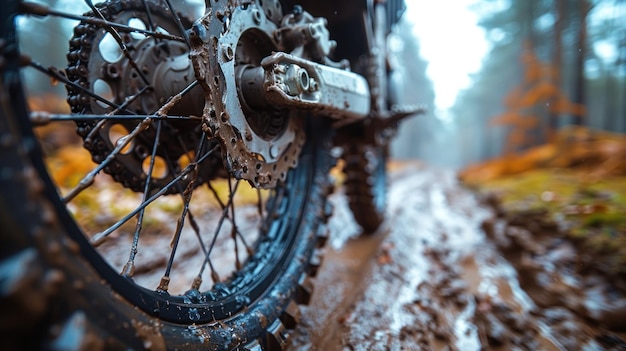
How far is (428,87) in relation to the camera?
35.3m

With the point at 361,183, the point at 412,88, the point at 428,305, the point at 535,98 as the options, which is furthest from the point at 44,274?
the point at 412,88

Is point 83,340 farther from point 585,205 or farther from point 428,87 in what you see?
point 428,87

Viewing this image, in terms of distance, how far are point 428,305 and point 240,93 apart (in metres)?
1.94

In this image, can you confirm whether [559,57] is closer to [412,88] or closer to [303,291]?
[303,291]

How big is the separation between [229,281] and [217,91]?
0.97 meters

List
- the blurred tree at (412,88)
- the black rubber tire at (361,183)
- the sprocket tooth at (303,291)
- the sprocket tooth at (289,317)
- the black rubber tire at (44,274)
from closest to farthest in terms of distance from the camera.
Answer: the black rubber tire at (44,274) < the sprocket tooth at (289,317) < the sprocket tooth at (303,291) < the black rubber tire at (361,183) < the blurred tree at (412,88)

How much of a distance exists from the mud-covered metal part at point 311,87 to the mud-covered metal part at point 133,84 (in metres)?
0.38

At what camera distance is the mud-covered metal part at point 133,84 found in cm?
155

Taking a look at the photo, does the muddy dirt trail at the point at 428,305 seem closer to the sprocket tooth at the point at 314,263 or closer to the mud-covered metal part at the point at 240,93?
the sprocket tooth at the point at 314,263

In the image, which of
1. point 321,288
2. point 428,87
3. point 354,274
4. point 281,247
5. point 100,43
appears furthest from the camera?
point 428,87

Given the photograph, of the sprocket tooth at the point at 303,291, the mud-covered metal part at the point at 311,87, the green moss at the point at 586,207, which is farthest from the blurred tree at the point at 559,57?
the sprocket tooth at the point at 303,291

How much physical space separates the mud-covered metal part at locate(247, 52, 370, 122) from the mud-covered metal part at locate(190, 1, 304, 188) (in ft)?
0.52

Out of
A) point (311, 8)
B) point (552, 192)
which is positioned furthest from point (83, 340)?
point (552, 192)

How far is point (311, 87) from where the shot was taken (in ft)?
5.17
